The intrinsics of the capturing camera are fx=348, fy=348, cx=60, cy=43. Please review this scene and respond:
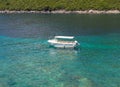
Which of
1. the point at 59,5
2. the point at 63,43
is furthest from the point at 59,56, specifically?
the point at 59,5

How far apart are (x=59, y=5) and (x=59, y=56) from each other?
3758 inches

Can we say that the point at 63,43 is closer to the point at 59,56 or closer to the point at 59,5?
the point at 59,56

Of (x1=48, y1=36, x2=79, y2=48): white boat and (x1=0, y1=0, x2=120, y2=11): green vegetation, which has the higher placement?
(x1=0, y1=0, x2=120, y2=11): green vegetation

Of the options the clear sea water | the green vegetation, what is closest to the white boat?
the clear sea water

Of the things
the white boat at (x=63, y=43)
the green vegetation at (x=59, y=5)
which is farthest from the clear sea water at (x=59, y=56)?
the green vegetation at (x=59, y=5)

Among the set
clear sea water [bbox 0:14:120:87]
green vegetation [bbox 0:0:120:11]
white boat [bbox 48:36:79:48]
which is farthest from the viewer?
green vegetation [bbox 0:0:120:11]

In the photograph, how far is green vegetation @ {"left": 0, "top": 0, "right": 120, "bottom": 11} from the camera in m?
177

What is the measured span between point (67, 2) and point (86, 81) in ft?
395

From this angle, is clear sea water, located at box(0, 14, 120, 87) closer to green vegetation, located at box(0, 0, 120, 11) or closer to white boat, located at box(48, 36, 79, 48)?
white boat, located at box(48, 36, 79, 48)

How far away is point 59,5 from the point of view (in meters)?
181

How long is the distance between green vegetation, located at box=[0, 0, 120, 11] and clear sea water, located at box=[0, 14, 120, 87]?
112 ft

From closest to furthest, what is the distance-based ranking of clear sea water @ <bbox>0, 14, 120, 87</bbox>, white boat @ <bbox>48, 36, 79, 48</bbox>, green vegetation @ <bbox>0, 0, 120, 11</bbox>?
1. clear sea water @ <bbox>0, 14, 120, 87</bbox>
2. white boat @ <bbox>48, 36, 79, 48</bbox>
3. green vegetation @ <bbox>0, 0, 120, 11</bbox>

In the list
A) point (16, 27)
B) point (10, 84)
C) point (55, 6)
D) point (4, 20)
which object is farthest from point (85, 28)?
point (10, 84)

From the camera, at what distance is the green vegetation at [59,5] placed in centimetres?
17738
